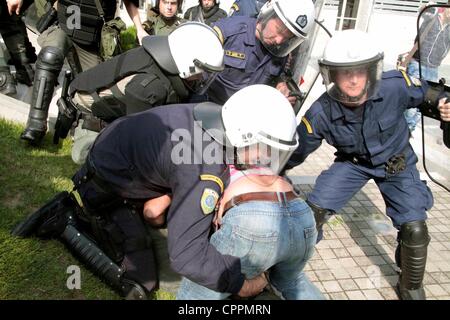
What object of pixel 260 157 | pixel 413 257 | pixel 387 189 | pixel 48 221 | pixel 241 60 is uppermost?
pixel 260 157

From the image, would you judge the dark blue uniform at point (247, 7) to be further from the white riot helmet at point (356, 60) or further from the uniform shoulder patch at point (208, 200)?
the uniform shoulder patch at point (208, 200)

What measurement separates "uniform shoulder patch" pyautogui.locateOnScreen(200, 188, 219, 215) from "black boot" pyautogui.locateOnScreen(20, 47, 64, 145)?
2185 mm

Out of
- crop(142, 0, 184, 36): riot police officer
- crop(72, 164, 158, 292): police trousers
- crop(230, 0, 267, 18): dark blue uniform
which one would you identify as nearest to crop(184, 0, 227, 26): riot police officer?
crop(142, 0, 184, 36): riot police officer

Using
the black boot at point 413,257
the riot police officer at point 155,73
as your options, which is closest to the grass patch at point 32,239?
the riot police officer at point 155,73

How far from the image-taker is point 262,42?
3.25m

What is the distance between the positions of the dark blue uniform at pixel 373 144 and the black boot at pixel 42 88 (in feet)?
7.04

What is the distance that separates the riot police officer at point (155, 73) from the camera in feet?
8.55

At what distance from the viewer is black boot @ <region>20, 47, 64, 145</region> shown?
3.31 meters

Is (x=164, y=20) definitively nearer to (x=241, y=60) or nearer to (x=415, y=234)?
(x=241, y=60)

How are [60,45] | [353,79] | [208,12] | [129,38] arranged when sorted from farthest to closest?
[129,38] < [208,12] < [60,45] < [353,79]

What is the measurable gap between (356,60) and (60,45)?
2494 mm

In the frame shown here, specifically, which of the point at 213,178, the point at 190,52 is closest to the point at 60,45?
the point at 190,52

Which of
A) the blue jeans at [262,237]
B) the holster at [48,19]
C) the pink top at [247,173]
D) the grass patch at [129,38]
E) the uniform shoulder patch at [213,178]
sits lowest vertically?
the grass patch at [129,38]

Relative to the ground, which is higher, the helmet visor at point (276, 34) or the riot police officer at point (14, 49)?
the helmet visor at point (276, 34)
